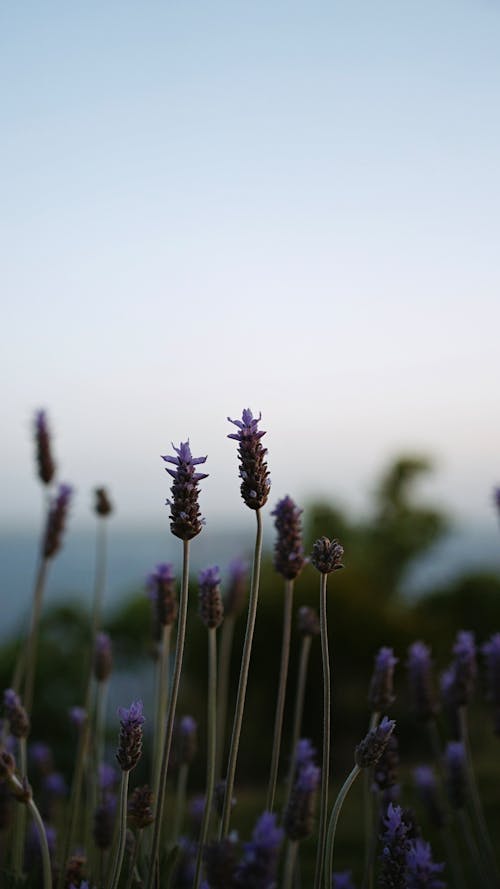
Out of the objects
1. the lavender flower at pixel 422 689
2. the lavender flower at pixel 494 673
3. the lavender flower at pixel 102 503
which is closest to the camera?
the lavender flower at pixel 494 673

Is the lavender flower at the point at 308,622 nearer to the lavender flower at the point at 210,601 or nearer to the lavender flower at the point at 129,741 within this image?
the lavender flower at the point at 210,601

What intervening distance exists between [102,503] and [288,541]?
171cm

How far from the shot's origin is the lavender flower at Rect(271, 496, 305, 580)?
2.60 m

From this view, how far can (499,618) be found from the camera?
19.8 metres

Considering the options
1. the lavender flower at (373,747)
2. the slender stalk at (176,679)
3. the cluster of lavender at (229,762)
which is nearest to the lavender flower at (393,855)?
the cluster of lavender at (229,762)

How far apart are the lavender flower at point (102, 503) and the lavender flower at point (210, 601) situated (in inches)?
59.4

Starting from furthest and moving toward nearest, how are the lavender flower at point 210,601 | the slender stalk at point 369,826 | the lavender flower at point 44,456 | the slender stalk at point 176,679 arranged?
the lavender flower at point 44,456 → the slender stalk at point 369,826 → the lavender flower at point 210,601 → the slender stalk at point 176,679

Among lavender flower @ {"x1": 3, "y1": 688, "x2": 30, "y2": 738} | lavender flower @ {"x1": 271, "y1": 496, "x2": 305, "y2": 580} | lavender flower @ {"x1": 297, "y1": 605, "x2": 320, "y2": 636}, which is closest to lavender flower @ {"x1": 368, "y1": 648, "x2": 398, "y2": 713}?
lavender flower @ {"x1": 297, "y1": 605, "x2": 320, "y2": 636}

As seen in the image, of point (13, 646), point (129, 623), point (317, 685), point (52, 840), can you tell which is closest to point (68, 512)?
point (52, 840)

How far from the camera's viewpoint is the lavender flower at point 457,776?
11.8 ft

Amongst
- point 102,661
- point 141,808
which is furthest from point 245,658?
point 102,661

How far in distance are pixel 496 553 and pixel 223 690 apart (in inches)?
936

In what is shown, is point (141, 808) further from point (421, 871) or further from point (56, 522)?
point (56, 522)

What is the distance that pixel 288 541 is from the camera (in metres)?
2.62
